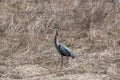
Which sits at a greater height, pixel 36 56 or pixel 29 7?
pixel 29 7

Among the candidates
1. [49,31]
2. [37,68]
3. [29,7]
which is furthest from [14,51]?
[29,7]

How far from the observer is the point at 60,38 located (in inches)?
393

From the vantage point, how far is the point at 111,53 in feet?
29.0

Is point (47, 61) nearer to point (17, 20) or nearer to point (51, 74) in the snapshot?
point (51, 74)

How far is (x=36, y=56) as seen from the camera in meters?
8.56

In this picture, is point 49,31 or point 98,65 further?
point 49,31

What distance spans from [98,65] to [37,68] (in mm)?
1205

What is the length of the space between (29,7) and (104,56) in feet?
14.1

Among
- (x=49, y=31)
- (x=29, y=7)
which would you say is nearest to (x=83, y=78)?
(x=49, y=31)

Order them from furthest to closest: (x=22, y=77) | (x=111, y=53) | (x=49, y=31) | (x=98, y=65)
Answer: (x=49, y=31), (x=111, y=53), (x=98, y=65), (x=22, y=77)

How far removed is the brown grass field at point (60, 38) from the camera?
7.80 metres

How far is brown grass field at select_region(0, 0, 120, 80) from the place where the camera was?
7.80 meters

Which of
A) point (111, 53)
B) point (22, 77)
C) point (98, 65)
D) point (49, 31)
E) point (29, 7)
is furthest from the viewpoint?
point (29, 7)

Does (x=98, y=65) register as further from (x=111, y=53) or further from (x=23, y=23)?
(x=23, y=23)
